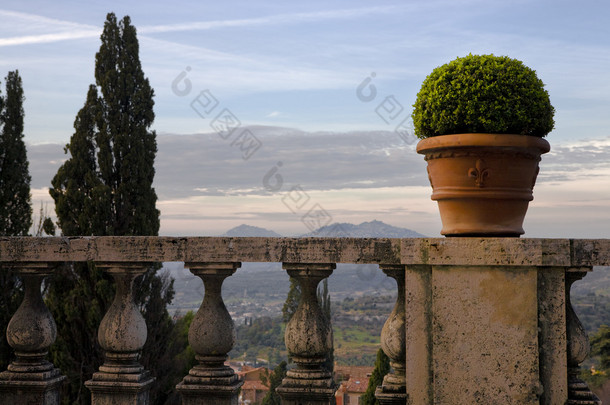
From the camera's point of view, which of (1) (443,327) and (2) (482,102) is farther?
(2) (482,102)

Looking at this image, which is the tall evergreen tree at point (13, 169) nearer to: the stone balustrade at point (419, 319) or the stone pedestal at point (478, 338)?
the stone balustrade at point (419, 319)

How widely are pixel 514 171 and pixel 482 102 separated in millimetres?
424

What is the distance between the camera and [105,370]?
3297 millimetres

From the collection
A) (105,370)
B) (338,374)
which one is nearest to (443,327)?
(105,370)

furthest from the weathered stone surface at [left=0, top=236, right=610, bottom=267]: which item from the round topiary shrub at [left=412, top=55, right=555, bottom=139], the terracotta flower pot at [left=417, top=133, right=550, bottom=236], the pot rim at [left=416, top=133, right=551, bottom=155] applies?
the round topiary shrub at [left=412, top=55, right=555, bottom=139]

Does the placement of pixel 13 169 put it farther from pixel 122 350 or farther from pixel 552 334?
pixel 552 334

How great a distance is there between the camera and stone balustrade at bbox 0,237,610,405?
2959 millimetres

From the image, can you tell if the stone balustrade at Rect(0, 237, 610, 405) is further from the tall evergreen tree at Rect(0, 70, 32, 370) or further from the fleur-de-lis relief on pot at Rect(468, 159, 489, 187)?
the tall evergreen tree at Rect(0, 70, 32, 370)

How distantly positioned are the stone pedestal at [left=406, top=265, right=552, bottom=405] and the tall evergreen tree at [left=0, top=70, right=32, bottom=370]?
12.7m

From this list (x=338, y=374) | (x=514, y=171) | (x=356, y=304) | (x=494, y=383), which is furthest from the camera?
(x=356, y=304)

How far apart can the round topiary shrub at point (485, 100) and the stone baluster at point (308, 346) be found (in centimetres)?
109

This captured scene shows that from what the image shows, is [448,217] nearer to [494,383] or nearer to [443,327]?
[443,327]

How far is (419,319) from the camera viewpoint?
3027 mm

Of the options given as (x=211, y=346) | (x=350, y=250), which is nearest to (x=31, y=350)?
(x=211, y=346)
